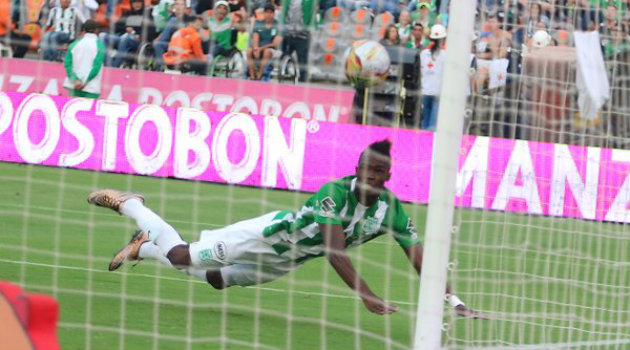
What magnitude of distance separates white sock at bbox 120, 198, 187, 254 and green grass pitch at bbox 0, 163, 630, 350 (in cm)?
47

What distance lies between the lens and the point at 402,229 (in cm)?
799

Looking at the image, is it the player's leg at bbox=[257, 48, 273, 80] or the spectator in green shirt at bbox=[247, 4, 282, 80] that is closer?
the spectator in green shirt at bbox=[247, 4, 282, 80]

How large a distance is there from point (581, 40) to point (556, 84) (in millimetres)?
323

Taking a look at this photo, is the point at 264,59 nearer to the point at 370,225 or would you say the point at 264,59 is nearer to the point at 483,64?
the point at 370,225

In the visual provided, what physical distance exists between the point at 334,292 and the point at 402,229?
2.13 meters

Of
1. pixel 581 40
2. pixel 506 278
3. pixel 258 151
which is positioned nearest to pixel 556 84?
pixel 581 40

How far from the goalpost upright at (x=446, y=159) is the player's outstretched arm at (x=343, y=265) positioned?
5.72 feet

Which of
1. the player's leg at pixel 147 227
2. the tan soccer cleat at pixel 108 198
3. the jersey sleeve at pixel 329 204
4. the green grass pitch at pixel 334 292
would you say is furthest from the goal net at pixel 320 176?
the jersey sleeve at pixel 329 204

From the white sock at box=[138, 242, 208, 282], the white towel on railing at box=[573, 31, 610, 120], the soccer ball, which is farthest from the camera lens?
the soccer ball

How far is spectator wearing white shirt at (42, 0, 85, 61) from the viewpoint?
42.0 feet

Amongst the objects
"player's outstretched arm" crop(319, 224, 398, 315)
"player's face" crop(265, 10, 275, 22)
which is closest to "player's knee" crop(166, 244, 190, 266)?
"player's outstretched arm" crop(319, 224, 398, 315)

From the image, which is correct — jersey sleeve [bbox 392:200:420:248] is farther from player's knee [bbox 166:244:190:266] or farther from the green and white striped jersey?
player's knee [bbox 166:244:190:266]

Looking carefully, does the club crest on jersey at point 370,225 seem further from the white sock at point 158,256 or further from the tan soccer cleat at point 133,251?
the tan soccer cleat at point 133,251

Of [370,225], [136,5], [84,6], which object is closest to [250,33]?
[136,5]
